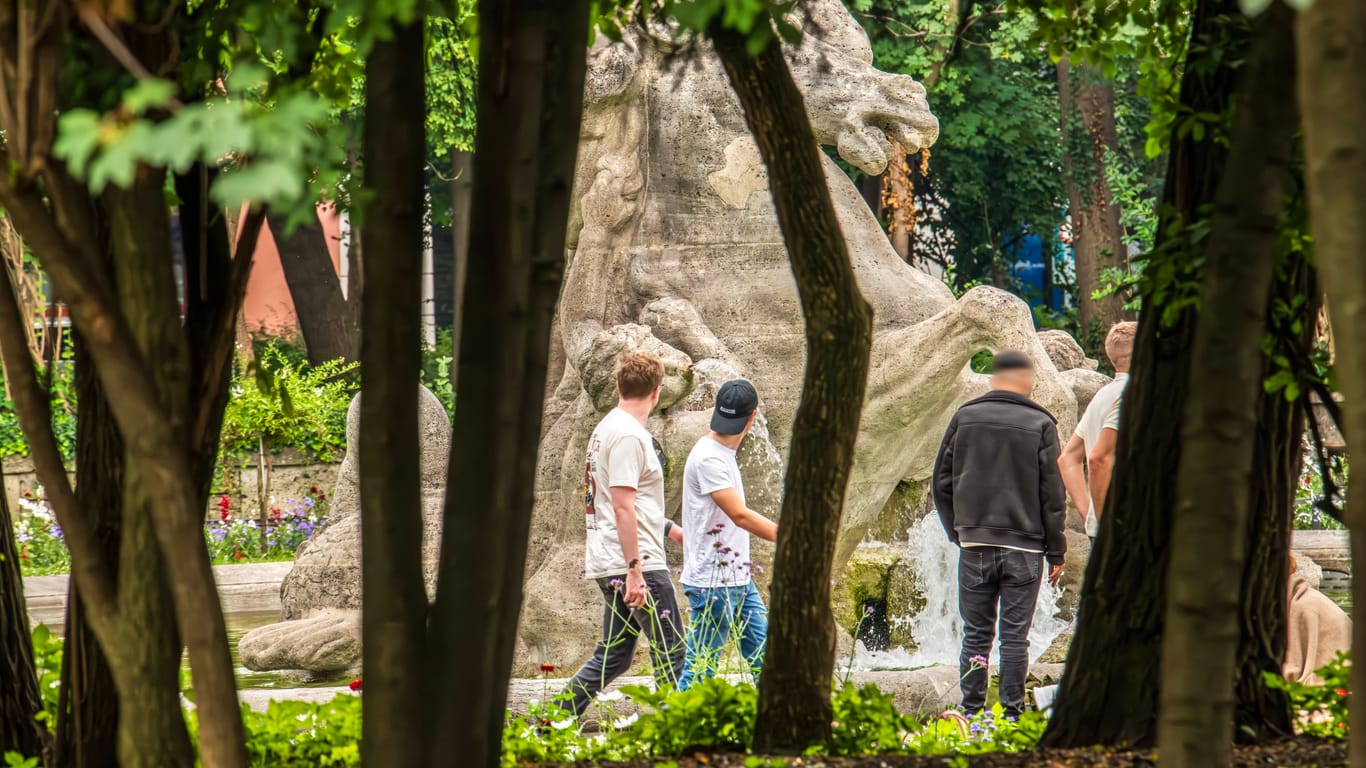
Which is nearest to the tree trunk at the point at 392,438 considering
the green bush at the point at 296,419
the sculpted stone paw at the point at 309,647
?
the sculpted stone paw at the point at 309,647

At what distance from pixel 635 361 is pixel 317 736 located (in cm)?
268

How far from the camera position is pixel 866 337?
13.9 feet

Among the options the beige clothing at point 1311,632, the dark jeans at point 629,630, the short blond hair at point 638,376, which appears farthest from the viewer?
the short blond hair at point 638,376

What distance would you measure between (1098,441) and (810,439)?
2964 millimetres

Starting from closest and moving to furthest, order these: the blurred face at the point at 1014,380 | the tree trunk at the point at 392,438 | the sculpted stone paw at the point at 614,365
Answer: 1. the tree trunk at the point at 392,438
2. the blurred face at the point at 1014,380
3. the sculpted stone paw at the point at 614,365

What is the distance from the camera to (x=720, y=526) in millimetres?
6711

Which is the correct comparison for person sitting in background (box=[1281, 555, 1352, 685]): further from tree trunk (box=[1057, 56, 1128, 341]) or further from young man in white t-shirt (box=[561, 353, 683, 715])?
tree trunk (box=[1057, 56, 1128, 341])

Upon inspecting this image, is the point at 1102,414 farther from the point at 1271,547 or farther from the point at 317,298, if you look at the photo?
the point at 317,298

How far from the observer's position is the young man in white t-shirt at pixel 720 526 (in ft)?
21.7

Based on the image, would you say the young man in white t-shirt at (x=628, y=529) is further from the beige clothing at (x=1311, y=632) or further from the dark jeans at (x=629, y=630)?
the beige clothing at (x=1311, y=632)

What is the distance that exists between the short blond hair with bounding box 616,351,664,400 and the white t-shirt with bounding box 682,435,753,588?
0.31m

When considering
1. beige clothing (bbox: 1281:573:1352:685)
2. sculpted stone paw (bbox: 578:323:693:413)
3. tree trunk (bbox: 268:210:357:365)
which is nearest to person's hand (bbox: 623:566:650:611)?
sculpted stone paw (bbox: 578:323:693:413)

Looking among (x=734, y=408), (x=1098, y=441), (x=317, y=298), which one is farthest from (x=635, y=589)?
(x=317, y=298)

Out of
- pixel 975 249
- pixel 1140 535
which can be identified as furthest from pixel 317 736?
pixel 975 249
